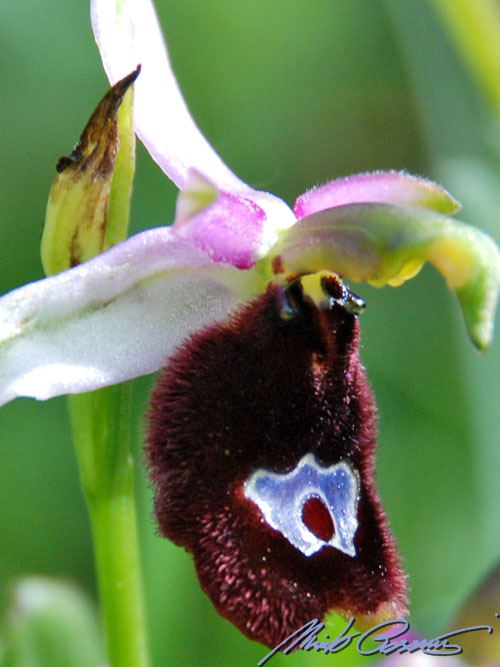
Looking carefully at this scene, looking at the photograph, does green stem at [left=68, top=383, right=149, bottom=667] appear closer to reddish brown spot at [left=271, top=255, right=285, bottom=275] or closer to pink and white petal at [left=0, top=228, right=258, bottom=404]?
pink and white petal at [left=0, top=228, right=258, bottom=404]

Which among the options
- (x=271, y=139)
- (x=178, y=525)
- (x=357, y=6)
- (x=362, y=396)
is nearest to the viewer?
(x=178, y=525)

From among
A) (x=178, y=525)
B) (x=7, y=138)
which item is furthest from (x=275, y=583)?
(x=7, y=138)

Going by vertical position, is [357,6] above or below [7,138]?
above

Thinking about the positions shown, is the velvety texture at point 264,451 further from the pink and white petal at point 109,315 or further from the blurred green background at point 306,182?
the blurred green background at point 306,182

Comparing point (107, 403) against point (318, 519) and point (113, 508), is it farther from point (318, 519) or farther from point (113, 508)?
point (318, 519)

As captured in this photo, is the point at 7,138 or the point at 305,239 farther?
the point at 7,138

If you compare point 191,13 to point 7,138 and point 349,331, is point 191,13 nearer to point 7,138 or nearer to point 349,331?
point 7,138
